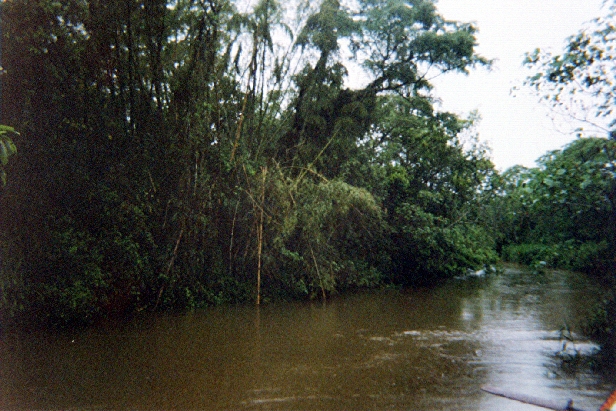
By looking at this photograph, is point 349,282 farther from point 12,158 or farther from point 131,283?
point 12,158

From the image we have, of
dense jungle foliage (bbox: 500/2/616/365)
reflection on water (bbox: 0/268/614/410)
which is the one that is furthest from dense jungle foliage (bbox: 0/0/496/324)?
dense jungle foliage (bbox: 500/2/616/365)

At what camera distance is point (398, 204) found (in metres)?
12.3

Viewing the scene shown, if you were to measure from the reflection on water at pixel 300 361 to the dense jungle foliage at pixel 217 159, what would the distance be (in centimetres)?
93

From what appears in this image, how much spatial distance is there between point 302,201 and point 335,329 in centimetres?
285

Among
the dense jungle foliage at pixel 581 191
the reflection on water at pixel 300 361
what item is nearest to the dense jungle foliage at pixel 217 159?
the reflection on water at pixel 300 361

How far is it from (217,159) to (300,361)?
169 inches

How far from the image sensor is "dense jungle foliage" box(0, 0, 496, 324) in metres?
6.82

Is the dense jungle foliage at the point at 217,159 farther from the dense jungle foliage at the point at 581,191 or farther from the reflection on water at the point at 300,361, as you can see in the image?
the dense jungle foliage at the point at 581,191

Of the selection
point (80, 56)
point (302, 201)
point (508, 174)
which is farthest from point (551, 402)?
point (80, 56)

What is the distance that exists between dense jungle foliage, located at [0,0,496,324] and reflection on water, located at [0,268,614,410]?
93cm

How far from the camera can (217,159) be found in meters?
8.76

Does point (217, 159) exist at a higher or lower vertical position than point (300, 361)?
higher

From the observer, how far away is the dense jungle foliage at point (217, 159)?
6.82 m

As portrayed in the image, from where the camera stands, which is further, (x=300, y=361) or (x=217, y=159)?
(x=217, y=159)
